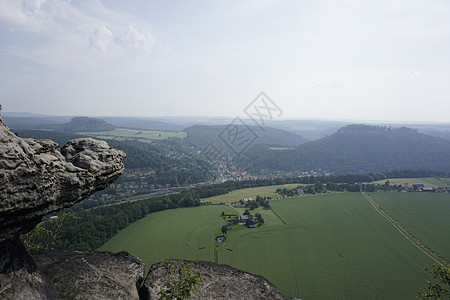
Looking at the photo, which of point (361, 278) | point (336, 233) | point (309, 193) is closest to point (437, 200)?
point (309, 193)

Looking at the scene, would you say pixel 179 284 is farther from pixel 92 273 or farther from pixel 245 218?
pixel 245 218

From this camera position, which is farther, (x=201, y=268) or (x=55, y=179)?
(x=201, y=268)

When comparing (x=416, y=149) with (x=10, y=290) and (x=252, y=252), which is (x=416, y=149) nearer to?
(x=252, y=252)

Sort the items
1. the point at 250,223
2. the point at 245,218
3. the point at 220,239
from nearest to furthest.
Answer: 1. the point at 220,239
2. the point at 250,223
3. the point at 245,218

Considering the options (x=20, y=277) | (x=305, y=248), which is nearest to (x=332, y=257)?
(x=305, y=248)

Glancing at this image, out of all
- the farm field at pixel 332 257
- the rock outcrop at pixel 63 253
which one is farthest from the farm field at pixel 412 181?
the rock outcrop at pixel 63 253

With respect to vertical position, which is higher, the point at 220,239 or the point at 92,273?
the point at 92,273
